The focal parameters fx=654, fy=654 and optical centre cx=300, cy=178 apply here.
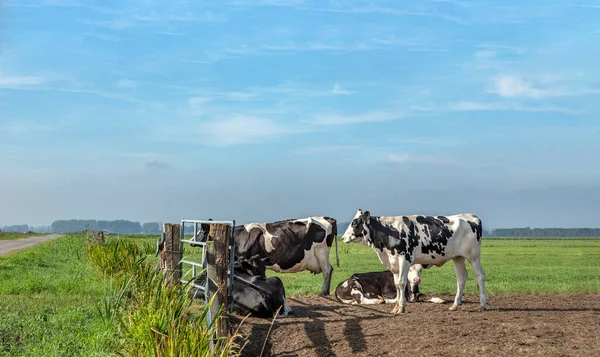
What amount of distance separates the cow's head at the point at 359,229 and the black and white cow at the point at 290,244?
2708 millimetres

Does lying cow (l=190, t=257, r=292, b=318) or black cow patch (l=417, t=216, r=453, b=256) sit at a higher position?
black cow patch (l=417, t=216, r=453, b=256)

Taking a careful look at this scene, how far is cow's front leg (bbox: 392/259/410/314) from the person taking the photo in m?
13.5

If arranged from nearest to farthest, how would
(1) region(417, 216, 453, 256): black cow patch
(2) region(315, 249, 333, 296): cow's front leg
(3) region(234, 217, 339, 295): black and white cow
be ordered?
(1) region(417, 216, 453, 256): black cow patch
(3) region(234, 217, 339, 295): black and white cow
(2) region(315, 249, 333, 296): cow's front leg

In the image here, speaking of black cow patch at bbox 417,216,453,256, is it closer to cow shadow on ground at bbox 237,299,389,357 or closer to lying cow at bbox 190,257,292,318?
cow shadow on ground at bbox 237,299,389,357

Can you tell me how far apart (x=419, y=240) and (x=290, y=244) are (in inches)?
160

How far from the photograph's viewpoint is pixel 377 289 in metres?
15.4

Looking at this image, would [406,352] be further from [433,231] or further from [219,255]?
[433,231]

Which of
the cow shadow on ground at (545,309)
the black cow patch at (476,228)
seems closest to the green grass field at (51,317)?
the black cow patch at (476,228)

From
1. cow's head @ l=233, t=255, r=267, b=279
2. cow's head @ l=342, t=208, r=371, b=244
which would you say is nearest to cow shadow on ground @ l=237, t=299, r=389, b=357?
cow's head @ l=233, t=255, r=267, b=279

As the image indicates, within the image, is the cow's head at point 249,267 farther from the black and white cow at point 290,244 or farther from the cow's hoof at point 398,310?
the cow's hoof at point 398,310

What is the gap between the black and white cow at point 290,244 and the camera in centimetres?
1709

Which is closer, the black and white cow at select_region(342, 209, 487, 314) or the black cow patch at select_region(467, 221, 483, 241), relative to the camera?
the black and white cow at select_region(342, 209, 487, 314)

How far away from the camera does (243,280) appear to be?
1335cm

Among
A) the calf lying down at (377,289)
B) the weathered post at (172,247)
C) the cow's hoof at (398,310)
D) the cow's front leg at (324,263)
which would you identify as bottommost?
the cow's hoof at (398,310)
